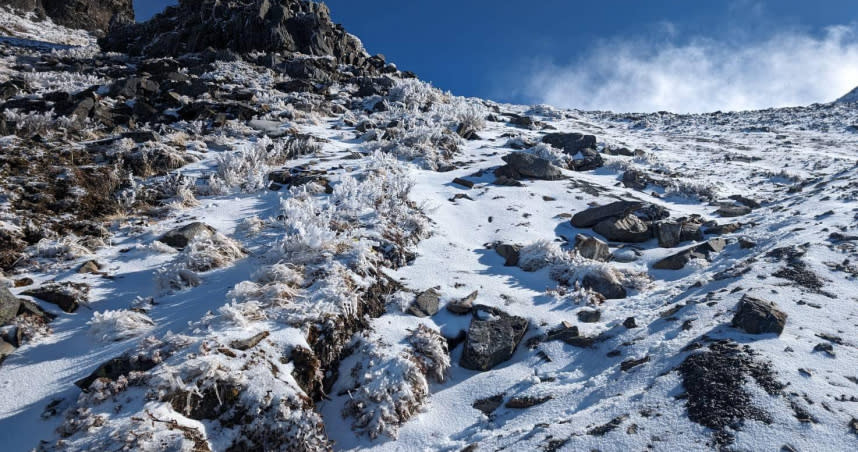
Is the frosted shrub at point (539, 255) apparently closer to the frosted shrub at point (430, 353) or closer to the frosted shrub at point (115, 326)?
the frosted shrub at point (430, 353)

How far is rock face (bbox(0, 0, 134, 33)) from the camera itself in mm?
39156

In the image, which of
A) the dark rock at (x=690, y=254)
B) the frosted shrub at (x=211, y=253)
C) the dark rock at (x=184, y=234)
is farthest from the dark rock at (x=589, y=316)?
the dark rock at (x=184, y=234)

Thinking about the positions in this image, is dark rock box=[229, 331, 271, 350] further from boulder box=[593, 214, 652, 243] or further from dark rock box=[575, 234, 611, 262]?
boulder box=[593, 214, 652, 243]

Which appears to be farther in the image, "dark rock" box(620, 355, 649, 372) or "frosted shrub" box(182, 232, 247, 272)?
"frosted shrub" box(182, 232, 247, 272)

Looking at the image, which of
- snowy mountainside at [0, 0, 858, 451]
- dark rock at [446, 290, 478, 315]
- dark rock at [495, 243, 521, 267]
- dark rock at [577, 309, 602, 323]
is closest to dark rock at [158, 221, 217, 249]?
snowy mountainside at [0, 0, 858, 451]

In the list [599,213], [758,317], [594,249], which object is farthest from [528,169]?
[758,317]

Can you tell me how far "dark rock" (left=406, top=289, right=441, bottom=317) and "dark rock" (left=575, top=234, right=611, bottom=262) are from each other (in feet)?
9.75

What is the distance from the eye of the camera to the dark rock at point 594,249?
283 inches

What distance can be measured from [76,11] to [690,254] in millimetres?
58473

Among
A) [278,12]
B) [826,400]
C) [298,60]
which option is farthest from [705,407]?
[278,12]

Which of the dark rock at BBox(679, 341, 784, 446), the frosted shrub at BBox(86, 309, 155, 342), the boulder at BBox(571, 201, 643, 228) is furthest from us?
the boulder at BBox(571, 201, 643, 228)

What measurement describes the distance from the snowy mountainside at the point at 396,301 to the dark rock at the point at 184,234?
41 millimetres

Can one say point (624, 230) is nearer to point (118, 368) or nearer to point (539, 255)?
point (539, 255)

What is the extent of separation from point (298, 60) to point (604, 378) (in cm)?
2529
